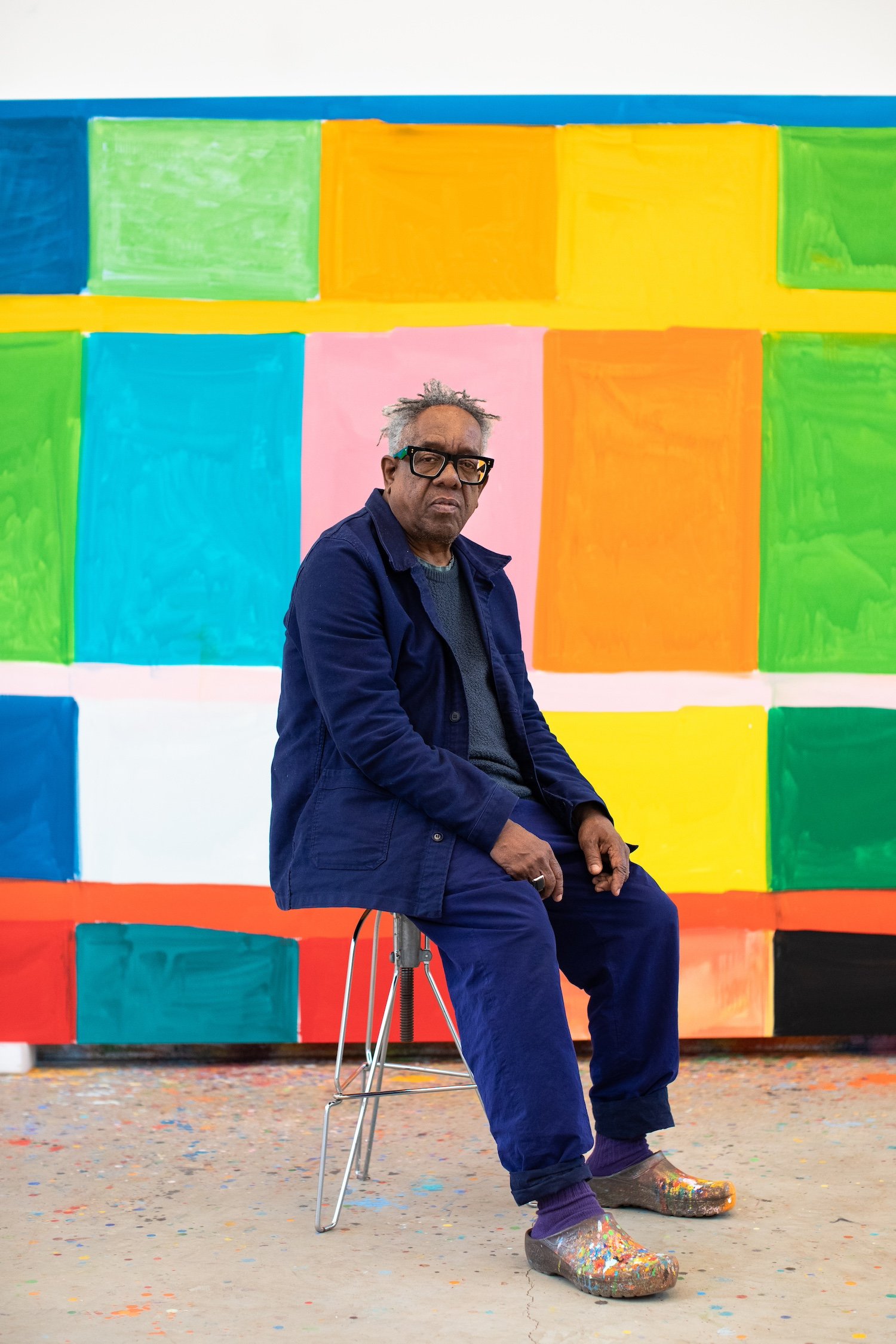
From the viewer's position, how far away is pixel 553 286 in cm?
316

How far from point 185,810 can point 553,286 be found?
1638mm

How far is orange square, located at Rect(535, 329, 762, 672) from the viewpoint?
10.4 feet

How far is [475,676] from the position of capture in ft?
7.73

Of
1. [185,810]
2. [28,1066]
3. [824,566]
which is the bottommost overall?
[28,1066]

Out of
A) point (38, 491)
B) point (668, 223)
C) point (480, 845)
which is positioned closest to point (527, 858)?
point (480, 845)

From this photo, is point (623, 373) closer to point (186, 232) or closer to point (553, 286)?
point (553, 286)

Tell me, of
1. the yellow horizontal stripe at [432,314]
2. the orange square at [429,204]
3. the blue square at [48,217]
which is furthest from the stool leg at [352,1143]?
the blue square at [48,217]

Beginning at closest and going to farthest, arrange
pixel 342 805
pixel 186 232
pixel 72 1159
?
pixel 342 805, pixel 72 1159, pixel 186 232

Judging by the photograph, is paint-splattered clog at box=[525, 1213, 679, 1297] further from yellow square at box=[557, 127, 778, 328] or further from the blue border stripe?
the blue border stripe

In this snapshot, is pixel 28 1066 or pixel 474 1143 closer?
pixel 474 1143

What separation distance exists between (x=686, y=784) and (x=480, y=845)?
121cm

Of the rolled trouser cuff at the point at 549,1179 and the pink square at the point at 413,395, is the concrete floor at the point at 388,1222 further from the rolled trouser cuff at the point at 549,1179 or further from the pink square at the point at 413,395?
the pink square at the point at 413,395

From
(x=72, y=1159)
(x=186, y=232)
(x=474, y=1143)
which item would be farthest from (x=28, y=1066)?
(x=186, y=232)

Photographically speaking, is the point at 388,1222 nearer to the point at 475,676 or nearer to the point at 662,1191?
the point at 662,1191
